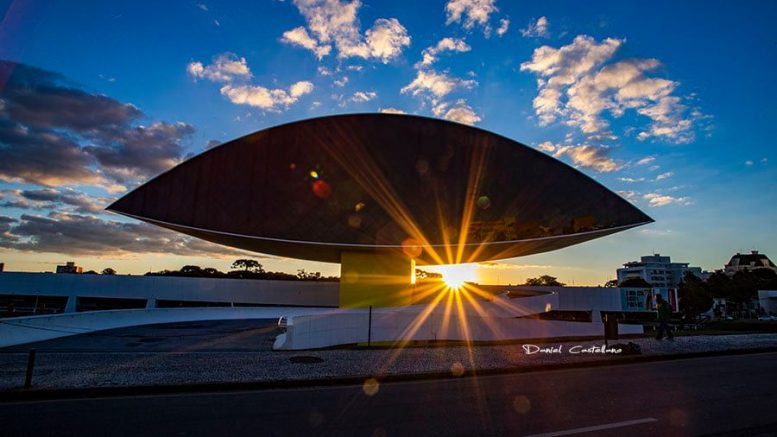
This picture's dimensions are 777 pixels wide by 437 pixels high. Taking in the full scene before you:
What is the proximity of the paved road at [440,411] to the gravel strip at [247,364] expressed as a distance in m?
0.92

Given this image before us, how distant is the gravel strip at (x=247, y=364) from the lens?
7906 mm

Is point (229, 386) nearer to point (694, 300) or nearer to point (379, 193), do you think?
point (379, 193)

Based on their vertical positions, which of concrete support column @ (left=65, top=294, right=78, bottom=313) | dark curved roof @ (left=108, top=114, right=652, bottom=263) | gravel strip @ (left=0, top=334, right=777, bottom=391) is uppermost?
dark curved roof @ (left=108, top=114, right=652, bottom=263)

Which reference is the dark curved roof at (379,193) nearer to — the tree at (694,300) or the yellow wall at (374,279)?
the yellow wall at (374,279)

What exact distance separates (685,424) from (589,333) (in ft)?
54.1

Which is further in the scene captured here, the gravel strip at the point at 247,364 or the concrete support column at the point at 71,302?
the concrete support column at the point at 71,302

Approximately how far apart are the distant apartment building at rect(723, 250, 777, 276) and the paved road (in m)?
163

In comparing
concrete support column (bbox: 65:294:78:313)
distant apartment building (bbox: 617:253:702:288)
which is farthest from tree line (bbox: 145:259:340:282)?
distant apartment building (bbox: 617:253:702:288)

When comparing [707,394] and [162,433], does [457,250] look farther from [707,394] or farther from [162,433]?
[162,433]

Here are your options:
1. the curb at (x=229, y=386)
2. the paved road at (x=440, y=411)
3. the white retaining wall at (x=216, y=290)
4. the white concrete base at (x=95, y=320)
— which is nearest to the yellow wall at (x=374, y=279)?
the white concrete base at (x=95, y=320)

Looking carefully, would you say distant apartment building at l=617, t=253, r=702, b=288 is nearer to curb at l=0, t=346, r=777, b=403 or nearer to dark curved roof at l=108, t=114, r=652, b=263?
dark curved roof at l=108, t=114, r=652, b=263

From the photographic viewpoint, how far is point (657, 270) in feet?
513

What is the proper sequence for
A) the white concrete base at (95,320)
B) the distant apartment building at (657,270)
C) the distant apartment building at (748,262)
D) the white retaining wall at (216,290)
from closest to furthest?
the white concrete base at (95,320)
the white retaining wall at (216,290)
the distant apartment building at (748,262)
the distant apartment building at (657,270)

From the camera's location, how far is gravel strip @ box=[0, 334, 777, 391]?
311 inches
